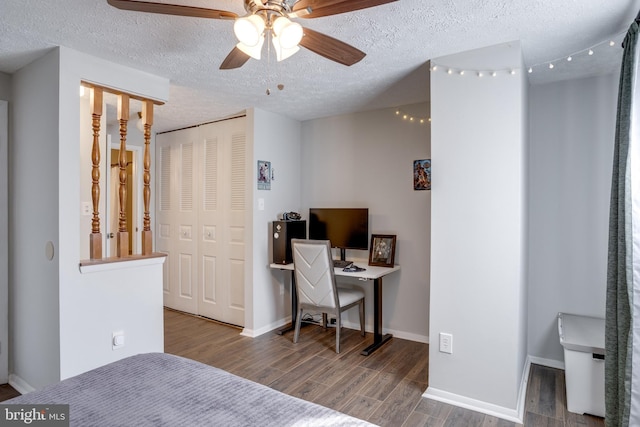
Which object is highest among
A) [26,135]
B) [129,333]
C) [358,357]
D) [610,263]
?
[26,135]

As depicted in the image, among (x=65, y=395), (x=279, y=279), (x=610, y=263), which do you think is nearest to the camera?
(x=65, y=395)

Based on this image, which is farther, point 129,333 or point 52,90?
point 129,333

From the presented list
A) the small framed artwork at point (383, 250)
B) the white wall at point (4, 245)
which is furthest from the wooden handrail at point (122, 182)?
the small framed artwork at point (383, 250)

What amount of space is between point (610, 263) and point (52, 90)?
11.5 ft

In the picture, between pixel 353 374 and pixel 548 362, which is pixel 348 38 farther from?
pixel 548 362

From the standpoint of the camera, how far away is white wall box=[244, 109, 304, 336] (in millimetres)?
3758

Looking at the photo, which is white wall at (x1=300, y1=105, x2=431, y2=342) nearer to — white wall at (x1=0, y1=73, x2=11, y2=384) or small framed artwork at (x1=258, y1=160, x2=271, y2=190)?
small framed artwork at (x1=258, y1=160, x2=271, y2=190)

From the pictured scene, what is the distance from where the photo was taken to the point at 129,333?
2656 millimetres

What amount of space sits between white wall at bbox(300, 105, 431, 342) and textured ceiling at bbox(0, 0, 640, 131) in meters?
0.63

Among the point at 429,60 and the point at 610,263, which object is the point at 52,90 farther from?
the point at 610,263

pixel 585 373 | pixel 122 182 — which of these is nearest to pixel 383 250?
pixel 585 373

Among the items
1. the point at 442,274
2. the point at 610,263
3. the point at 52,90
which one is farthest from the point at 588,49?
the point at 52,90

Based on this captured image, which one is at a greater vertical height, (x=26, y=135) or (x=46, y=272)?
(x=26, y=135)

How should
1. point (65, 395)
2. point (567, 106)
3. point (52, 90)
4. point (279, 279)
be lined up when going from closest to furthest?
1. point (65, 395)
2. point (52, 90)
3. point (567, 106)
4. point (279, 279)
